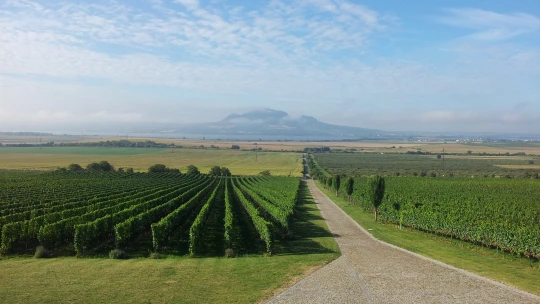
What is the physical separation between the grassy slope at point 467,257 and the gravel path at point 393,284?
4.17 feet

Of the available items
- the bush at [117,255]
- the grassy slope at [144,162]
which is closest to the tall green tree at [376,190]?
the bush at [117,255]

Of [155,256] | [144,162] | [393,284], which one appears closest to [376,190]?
[393,284]

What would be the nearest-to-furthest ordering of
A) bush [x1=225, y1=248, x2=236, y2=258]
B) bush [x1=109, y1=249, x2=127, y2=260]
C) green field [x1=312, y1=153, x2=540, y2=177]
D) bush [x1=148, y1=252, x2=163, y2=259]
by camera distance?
bush [x1=109, y1=249, x2=127, y2=260], bush [x1=148, y1=252, x2=163, y2=259], bush [x1=225, y1=248, x2=236, y2=258], green field [x1=312, y1=153, x2=540, y2=177]

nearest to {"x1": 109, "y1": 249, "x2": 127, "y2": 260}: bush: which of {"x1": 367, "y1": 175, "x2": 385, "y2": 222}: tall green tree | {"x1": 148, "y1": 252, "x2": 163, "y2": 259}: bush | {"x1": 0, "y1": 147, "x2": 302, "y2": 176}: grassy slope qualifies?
{"x1": 148, "y1": 252, "x2": 163, "y2": 259}: bush

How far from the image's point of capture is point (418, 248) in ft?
88.5

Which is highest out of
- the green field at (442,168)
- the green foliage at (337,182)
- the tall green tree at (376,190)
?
the tall green tree at (376,190)

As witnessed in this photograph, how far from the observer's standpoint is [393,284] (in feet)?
60.0

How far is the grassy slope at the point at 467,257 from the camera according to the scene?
777 inches

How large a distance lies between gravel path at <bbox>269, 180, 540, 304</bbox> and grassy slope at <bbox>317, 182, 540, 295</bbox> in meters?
1.27

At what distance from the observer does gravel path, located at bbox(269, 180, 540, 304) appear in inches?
648

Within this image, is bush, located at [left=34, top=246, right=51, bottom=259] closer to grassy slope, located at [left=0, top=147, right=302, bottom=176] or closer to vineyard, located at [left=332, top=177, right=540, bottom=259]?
vineyard, located at [left=332, top=177, right=540, bottom=259]

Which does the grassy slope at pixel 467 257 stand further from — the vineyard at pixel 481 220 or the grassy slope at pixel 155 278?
the grassy slope at pixel 155 278

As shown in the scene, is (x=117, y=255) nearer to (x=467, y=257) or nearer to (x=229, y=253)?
(x=229, y=253)

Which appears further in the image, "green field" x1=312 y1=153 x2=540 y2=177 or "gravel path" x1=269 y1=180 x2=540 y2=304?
"green field" x1=312 y1=153 x2=540 y2=177
